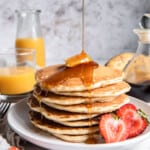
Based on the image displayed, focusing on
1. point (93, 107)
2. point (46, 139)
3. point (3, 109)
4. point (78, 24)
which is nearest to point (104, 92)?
point (93, 107)

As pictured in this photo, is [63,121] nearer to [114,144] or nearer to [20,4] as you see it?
[114,144]

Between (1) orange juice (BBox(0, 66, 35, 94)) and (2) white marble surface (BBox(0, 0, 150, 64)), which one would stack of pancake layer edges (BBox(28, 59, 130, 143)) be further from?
(2) white marble surface (BBox(0, 0, 150, 64))

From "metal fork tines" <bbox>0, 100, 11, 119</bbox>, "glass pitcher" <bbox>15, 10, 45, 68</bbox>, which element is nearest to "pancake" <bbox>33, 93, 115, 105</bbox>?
"metal fork tines" <bbox>0, 100, 11, 119</bbox>

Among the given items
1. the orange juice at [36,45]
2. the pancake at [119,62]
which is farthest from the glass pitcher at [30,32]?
the pancake at [119,62]

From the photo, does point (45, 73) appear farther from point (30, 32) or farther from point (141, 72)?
point (30, 32)

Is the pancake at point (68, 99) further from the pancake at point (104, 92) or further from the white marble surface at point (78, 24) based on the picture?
the white marble surface at point (78, 24)

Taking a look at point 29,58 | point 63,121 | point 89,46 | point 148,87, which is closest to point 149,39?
point 148,87
